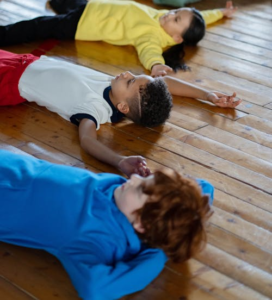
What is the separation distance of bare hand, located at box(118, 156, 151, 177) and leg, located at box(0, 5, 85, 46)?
1391mm

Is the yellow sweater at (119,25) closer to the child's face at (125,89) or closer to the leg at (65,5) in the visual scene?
the leg at (65,5)

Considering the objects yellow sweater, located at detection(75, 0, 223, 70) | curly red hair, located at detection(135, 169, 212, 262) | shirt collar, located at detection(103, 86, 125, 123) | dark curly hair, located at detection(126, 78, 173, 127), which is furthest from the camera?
yellow sweater, located at detection(75, 0, 223, 70)

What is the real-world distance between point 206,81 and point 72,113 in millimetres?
867

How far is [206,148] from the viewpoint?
225 cm

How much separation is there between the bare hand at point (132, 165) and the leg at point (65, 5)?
162 cm

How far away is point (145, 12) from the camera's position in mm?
3156

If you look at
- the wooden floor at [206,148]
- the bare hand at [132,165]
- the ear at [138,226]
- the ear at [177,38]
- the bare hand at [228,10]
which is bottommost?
the wooden floor at [206,148]

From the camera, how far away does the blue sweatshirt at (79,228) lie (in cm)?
144

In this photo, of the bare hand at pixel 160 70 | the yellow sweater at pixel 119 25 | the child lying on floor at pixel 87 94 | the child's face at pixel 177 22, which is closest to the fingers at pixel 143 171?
the child lying on floor at pixel 87 94

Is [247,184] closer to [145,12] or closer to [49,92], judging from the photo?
[49,92]

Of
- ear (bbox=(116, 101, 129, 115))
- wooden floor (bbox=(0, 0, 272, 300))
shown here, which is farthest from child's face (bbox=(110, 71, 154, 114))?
wooden floor (bbox=(0, 0, 272, 300))

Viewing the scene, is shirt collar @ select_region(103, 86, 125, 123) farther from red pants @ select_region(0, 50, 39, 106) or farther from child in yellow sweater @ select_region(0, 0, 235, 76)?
child in yellow sweater @ select_region(0, 0, 235, 76)

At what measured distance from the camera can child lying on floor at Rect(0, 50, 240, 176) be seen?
87.0 inches

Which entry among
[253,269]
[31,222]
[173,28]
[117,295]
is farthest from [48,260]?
[173,28]
